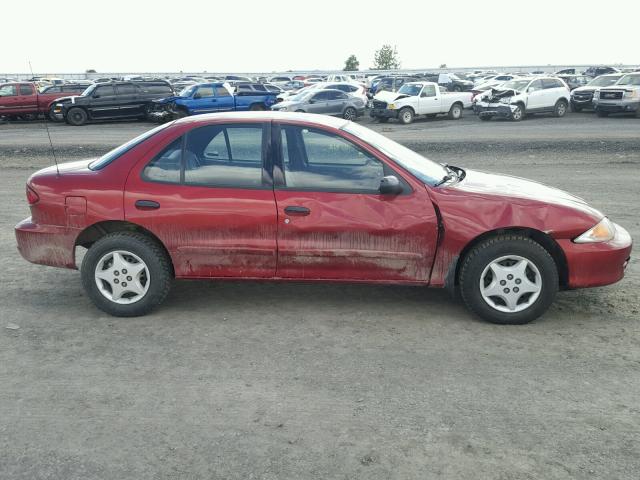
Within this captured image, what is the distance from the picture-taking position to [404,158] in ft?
18.1

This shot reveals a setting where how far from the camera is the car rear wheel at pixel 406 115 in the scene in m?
26.6

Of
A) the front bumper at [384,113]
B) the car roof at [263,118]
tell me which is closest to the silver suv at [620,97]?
the front bumper at [384,113]

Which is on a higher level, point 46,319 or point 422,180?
point 422,180

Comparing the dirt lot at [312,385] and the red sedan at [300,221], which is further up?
the red sedan at [300,221]

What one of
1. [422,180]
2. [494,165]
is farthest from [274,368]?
[494,165]

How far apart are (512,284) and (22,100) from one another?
2786 cm

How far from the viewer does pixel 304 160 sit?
530 cm

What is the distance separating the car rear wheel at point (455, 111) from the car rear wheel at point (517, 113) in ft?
9.97

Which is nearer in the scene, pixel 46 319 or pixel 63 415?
pixel 63 415

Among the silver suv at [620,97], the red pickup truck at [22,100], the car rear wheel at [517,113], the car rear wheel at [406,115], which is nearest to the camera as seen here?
the silver suv at [620,97]

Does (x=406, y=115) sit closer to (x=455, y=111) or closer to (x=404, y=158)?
(x=455, y=111)

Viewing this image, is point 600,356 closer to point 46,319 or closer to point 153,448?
point 153,448

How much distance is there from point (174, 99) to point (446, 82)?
24.0m

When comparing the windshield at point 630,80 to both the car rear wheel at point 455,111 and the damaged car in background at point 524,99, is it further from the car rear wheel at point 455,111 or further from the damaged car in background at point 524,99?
the car rear wheel at point 455,111
